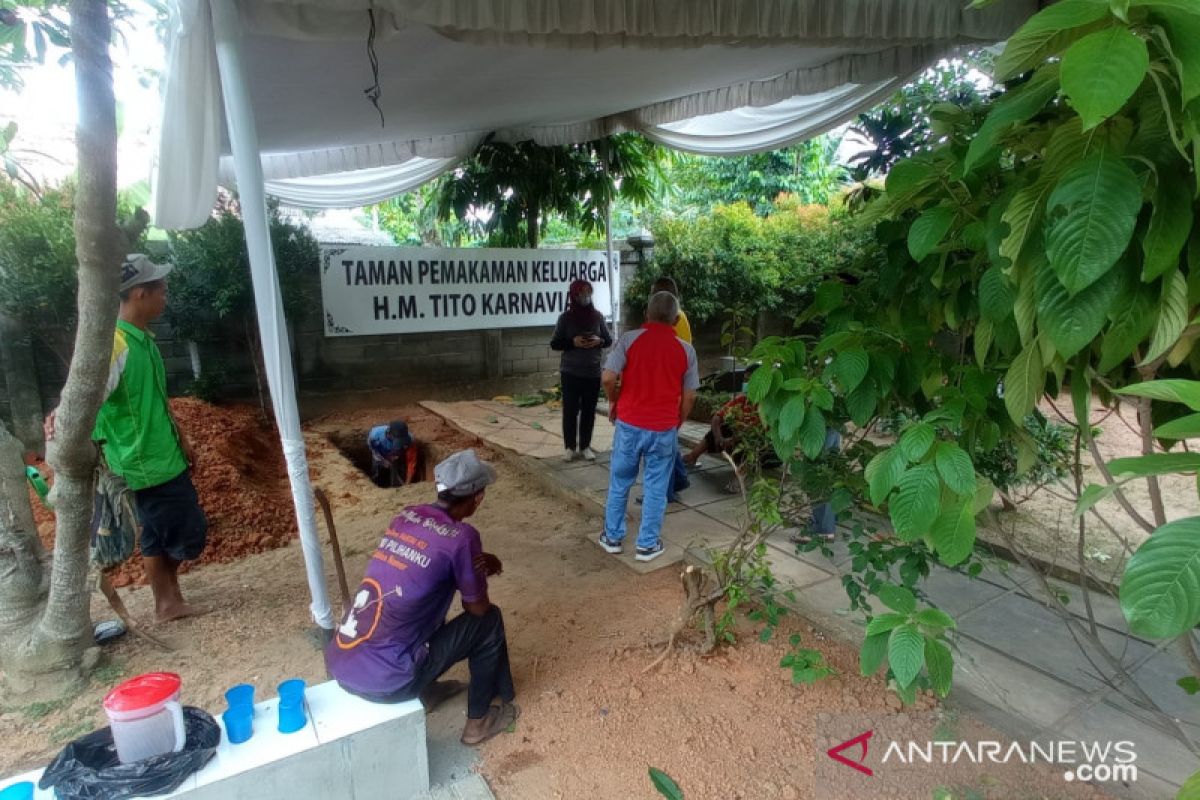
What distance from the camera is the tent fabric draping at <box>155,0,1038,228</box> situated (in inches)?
72.9

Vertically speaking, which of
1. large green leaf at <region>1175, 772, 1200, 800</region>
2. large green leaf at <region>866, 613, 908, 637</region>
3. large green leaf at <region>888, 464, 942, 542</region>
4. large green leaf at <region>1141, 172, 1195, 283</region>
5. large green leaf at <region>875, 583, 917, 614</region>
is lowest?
large green leaf at <region>866, 613, 908, 637</region>

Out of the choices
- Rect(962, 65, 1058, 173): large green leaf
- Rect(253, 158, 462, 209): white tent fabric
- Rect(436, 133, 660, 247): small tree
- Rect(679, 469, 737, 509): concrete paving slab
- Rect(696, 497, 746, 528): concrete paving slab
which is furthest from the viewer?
Rect(436, 133, 660, 247): small tree

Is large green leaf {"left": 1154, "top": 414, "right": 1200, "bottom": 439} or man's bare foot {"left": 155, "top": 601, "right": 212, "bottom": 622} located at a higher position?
large green leaf {"left": 1154, "top": 414, "right": 1200, "bottom": 439}

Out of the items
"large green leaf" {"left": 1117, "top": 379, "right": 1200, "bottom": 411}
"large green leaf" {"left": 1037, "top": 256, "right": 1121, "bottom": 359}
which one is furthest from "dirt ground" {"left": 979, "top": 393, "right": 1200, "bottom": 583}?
"large green leaf" {"left": 1117, "top": 379, "right": 1200, "bottom": 411}

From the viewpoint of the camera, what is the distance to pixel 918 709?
215 centimetres

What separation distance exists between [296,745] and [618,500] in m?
2.04

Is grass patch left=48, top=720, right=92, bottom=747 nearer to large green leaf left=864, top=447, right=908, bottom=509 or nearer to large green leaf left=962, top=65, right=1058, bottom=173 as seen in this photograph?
large green leaf left=864, top=447, right=908, bottom=509

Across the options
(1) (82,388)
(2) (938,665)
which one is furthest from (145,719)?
(2) (938,665)

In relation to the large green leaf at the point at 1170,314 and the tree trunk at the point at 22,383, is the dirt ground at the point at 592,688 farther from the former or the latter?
the tree trunk at the point at 22,383

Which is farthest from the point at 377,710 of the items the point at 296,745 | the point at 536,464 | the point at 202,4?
the point at 536,464

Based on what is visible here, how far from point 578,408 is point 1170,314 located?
4327 millimetres

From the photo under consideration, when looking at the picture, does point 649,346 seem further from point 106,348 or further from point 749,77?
point 106,348

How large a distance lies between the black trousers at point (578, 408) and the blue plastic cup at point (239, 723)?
3278 mm

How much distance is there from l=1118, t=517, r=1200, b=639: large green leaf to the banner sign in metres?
6.50
